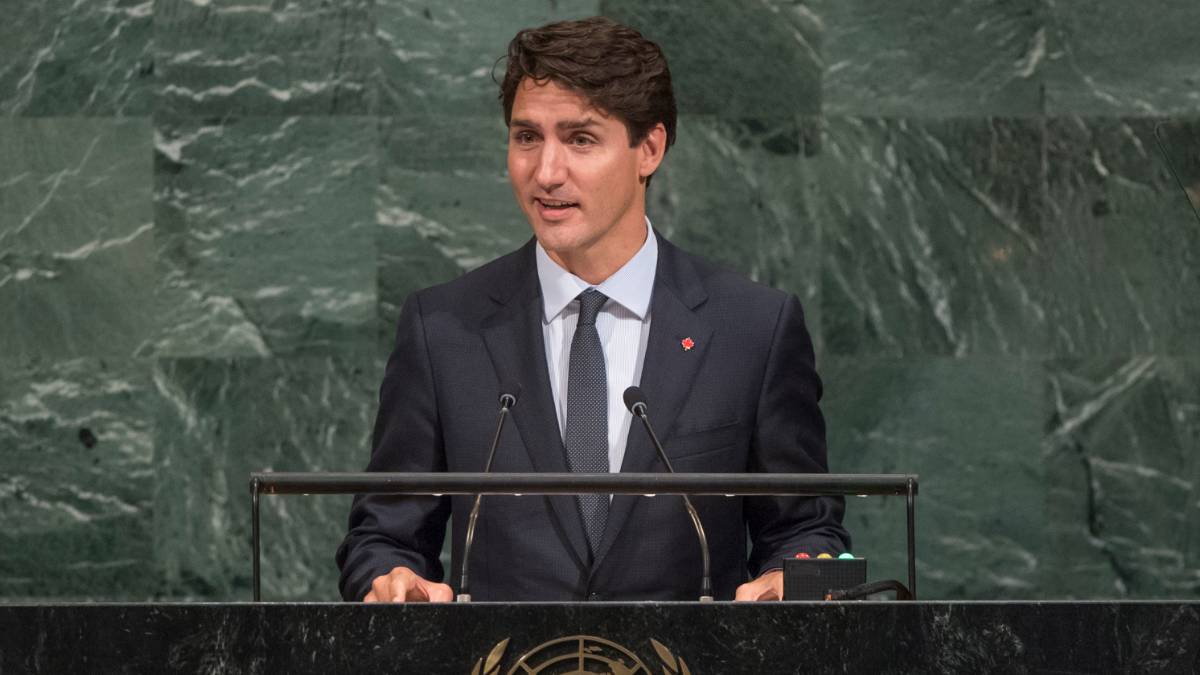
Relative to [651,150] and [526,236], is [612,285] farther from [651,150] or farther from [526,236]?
[526,236]

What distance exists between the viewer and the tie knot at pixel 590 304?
3416mm

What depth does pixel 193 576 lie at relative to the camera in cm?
548

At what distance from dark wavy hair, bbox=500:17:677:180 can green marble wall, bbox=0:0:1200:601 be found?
2.06 meters

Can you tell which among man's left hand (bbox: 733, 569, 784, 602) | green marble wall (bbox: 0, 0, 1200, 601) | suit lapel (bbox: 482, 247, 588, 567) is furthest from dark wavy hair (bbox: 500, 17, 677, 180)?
green marble wall (bbox: 0, 0, 1200, 601)

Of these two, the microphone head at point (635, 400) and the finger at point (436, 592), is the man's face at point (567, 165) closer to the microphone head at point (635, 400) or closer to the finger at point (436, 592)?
the microphone head at point (635, 400)

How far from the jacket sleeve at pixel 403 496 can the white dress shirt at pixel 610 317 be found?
0.23 meters

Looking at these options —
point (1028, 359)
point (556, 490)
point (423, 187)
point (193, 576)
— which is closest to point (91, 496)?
point (193, 576)

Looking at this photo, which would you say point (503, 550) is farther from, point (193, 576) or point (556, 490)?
point (193, 576)

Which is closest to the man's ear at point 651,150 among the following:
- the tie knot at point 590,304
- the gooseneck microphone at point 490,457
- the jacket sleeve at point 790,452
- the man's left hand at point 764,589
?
the tie knot at point 590,304

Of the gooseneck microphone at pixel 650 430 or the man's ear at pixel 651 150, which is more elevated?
the man's ear at pixel 651 150

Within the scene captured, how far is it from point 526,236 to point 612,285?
6.77ft

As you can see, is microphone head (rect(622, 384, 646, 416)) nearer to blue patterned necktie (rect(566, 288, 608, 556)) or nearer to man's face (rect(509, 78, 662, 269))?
blue patterned necktie (rect(566, 288, 608, 556))

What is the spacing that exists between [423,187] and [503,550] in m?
2.37

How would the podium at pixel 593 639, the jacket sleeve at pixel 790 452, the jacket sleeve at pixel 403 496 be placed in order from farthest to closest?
1. the jacket sleeve at pixel 790 452
2. the jacket sleeve at pixel 403 496
3. the podium at pixel 593 639
